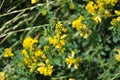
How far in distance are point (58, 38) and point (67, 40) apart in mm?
144

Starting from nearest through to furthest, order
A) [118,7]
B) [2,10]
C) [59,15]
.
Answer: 1. [118,7]
2. [59,15]
3. [2,10]

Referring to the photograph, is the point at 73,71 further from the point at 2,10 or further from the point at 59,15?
the point at 2,10

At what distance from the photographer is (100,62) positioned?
2.16 meters

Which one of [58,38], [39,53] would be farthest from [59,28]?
[39,53]

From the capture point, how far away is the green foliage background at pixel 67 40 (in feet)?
7.08

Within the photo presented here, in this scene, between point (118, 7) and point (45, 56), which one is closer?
point (45, 56)

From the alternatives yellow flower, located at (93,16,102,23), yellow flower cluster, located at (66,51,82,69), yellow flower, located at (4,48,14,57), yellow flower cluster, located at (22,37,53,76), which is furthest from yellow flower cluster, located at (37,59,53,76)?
yellow flower, located at (93,16,102,23)

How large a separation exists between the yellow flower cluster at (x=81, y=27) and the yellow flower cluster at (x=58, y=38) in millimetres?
82

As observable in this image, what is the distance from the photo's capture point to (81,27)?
211cm

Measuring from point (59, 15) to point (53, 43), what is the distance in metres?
0.45

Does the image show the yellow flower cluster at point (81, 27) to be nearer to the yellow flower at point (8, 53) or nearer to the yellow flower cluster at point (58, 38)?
the yellow flower cluster at point (58, 38)

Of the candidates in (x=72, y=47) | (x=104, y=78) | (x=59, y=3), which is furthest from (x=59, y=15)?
(x=104, y=78)

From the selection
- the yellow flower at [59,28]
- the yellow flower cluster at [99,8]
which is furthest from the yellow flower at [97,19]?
the yellow flower at [59,28]

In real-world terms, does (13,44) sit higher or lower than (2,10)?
lower
